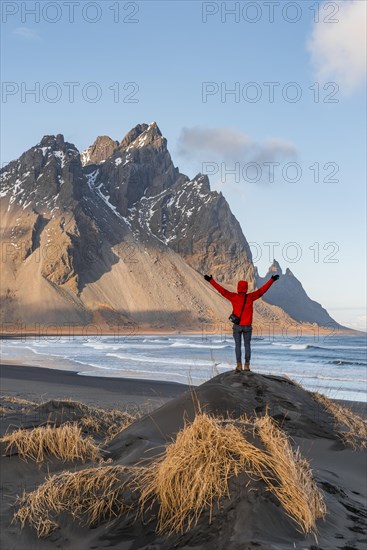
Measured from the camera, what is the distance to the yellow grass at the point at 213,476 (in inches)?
160

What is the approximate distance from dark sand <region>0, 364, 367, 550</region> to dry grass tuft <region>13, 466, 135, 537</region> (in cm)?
9

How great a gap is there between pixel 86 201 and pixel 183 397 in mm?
151336

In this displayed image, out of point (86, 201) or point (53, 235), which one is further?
point (86, 201)

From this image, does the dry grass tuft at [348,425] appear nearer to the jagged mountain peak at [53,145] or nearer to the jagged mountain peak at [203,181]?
the jagged mountain peak at [53,145]

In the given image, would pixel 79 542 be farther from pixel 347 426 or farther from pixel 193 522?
pixel 347 426

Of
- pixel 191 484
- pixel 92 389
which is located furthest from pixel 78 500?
pixel 92 389

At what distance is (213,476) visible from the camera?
416cm

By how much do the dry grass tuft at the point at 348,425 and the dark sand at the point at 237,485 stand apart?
15 cm

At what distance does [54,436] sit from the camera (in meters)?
7.13

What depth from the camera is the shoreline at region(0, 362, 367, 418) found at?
16906 millimetres

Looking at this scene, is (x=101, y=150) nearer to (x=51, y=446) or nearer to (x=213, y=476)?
(x=51, y=446)

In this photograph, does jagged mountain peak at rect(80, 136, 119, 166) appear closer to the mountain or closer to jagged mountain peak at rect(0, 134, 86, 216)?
the mountain

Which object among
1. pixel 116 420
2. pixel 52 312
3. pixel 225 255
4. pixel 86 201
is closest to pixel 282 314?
pixel 225 255

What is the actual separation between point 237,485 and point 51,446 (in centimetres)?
354
